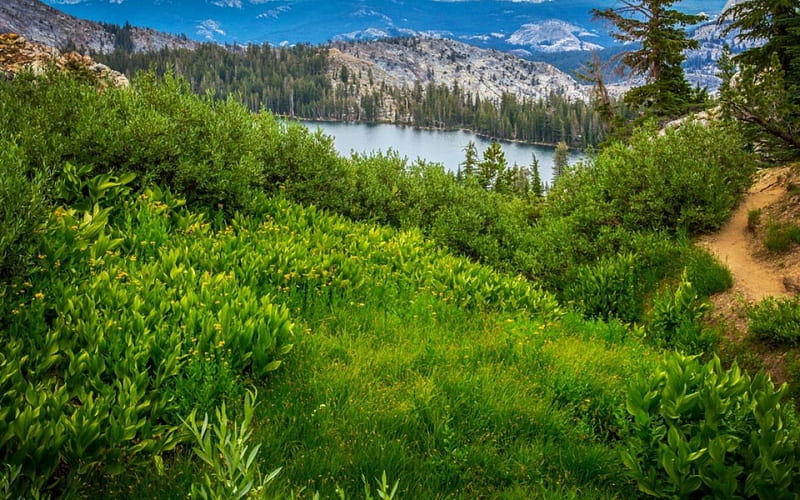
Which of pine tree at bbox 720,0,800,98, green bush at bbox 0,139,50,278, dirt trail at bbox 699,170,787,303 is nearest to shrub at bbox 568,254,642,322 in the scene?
dirt trail at bbox 699,170,787,303

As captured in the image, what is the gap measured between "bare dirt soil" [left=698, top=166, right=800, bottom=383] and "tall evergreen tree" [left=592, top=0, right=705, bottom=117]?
1521 centimetres

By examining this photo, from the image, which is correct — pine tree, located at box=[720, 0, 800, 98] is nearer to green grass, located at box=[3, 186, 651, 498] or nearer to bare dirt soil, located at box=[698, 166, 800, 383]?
bare dirt soil, located at box=[698, 166, 800, 383]

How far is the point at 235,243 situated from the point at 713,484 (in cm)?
774

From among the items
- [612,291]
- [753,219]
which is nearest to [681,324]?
[612,291]

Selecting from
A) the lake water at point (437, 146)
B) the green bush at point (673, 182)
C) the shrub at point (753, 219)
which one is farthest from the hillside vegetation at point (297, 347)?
the lake water at point (437, 146)

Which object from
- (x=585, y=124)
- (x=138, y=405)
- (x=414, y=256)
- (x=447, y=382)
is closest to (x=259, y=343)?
(x=138, y=405)

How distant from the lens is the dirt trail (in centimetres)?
1121

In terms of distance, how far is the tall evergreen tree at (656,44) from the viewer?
28797 mm

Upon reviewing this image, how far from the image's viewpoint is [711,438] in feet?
12.8

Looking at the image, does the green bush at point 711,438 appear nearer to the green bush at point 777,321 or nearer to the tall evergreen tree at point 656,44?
the green bush at point 777,321

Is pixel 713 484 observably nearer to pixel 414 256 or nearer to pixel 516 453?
pixel 516 453

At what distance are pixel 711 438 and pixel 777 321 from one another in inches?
287

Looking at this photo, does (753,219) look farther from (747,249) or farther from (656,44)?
(656,44)

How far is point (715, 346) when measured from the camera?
33.0 feet
